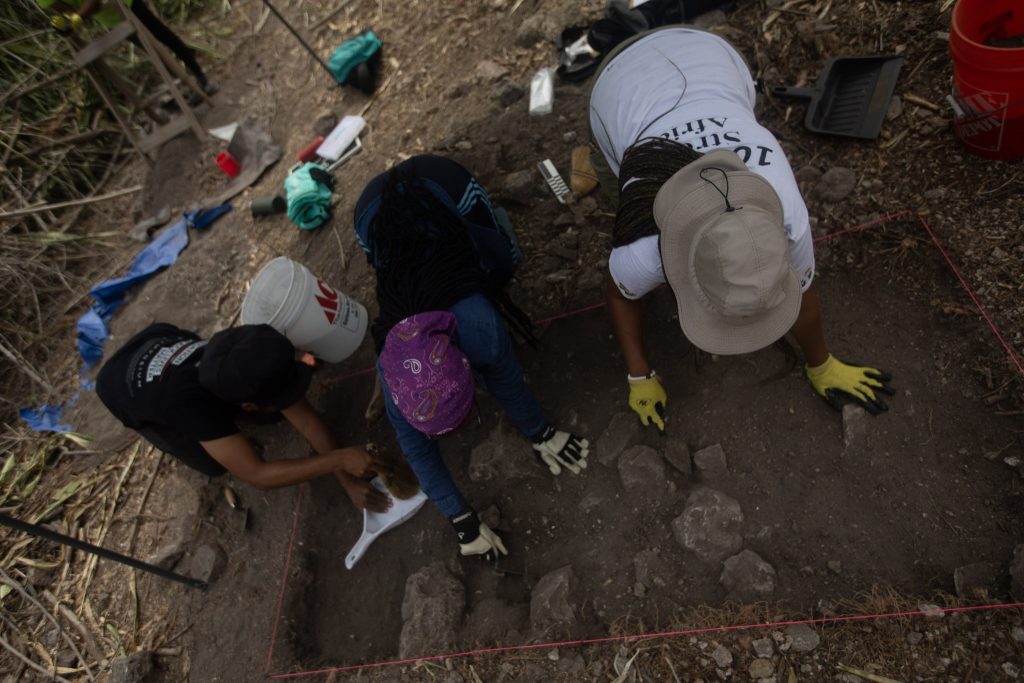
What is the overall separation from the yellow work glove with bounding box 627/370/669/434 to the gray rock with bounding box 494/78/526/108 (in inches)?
76.3

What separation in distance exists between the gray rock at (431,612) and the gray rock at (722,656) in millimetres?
926

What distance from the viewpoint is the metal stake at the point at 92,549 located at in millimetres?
1971

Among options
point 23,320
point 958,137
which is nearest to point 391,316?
point 958,137

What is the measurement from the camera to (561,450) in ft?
7.80

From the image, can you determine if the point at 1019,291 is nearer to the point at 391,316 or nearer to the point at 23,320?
the point at 391,316

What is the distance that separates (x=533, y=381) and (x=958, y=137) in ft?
6.58

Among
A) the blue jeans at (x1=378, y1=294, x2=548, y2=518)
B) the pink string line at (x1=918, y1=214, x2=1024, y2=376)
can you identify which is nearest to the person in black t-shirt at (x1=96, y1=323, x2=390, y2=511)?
the blue jeans at (x1=378, y1=294, x2=548, y2=518)

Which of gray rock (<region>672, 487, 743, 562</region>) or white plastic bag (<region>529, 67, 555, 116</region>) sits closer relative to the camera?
gray rock (<region>672, 487, 743, 562</region>)

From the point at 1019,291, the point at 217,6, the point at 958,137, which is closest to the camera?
the point at 1019,291

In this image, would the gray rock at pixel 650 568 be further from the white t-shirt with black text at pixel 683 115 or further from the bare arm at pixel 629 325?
the white t-shirt with black text at pixel 683 115

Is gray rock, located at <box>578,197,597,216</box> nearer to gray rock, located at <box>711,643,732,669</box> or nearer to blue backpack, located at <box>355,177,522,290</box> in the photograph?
blue backpack, located at <box>355,177,522,290</box>

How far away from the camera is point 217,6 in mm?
5363

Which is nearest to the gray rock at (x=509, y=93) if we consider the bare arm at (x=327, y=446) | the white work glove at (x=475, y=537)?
the bare arm at (x=327, y=446)

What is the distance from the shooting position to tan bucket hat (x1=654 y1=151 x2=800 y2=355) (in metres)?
1.44
